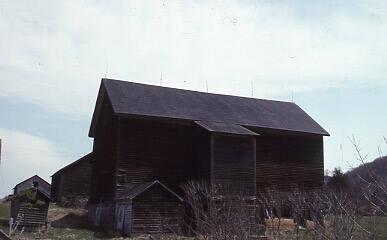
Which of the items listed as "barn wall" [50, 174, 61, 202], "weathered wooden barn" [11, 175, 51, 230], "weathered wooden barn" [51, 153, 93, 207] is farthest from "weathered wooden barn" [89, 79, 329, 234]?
"barn wall" [50, 174, 61, 202]

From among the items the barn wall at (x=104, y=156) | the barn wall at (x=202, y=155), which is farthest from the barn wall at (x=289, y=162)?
the barn wall at (x=104, y=156)

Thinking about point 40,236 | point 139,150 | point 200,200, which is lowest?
point 40,236

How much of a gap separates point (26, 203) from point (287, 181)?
1834 centimetres

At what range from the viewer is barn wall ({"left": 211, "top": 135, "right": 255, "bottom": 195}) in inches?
1353

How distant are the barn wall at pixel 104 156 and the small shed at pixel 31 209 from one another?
4.74m

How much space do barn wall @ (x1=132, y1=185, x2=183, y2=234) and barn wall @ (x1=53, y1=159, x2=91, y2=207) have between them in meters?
19.9

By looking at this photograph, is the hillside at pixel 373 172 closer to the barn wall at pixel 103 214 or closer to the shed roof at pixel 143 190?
the shed roof at pixel 143 190

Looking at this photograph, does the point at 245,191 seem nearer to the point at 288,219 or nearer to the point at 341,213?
the point at 288,219

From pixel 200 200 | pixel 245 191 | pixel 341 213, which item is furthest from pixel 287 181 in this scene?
pixel 341 213

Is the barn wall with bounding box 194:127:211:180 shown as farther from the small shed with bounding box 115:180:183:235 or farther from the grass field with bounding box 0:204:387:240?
the grass field with bounding box 0:204:387:240

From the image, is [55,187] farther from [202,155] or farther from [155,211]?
[155,211]

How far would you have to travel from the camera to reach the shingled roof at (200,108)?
36.0 metres

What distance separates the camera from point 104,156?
126 feet

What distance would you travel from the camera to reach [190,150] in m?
37.0
